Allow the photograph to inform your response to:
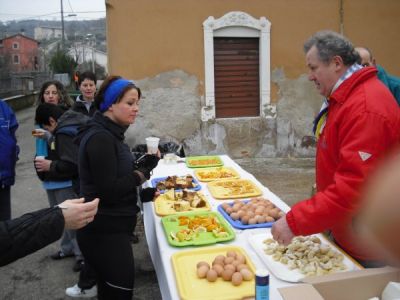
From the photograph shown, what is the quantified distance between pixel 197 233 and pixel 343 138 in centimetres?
114

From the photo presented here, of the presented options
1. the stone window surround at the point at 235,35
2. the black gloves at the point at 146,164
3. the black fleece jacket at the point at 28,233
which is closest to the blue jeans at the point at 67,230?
the black gloves at the point at 146,164

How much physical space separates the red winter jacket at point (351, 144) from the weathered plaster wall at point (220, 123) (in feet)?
20.9

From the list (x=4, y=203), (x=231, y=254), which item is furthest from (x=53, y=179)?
(x=231, y=254)

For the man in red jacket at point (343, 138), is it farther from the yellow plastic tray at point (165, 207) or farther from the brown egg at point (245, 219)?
the yellow plastic tray at point (165, 207)

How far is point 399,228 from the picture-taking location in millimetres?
743

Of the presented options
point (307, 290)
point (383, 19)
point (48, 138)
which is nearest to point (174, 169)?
point (48, 138)

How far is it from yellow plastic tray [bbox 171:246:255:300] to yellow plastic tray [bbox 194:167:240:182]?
5.71ft

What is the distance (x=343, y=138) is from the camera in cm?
206

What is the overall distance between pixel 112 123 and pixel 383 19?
8.43 metres

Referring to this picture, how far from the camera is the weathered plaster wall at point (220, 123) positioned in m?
8.34

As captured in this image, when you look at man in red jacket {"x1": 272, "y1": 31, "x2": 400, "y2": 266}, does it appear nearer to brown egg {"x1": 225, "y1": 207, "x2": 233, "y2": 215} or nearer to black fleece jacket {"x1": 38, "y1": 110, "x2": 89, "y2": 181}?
brown egg {"x1": 225, "y1": 207, "x2": 233, "y2": 215}

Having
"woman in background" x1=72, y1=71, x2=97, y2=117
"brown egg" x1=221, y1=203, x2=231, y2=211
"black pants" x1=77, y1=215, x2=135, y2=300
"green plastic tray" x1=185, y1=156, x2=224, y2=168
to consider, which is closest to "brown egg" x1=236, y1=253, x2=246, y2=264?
"black pants" x1=77, y1=215, x2=135, y2=300

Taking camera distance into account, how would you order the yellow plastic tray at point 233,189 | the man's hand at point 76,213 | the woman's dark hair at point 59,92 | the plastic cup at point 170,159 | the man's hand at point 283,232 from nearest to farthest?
the man's hand at point 76,213, the man's hand at point 283,232, the yellow plastic tray at point 233,189, the woman's dark hair at point 59,92, the plastic cup at point 170,159

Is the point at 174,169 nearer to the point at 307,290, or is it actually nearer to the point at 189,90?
the point at 307,290
